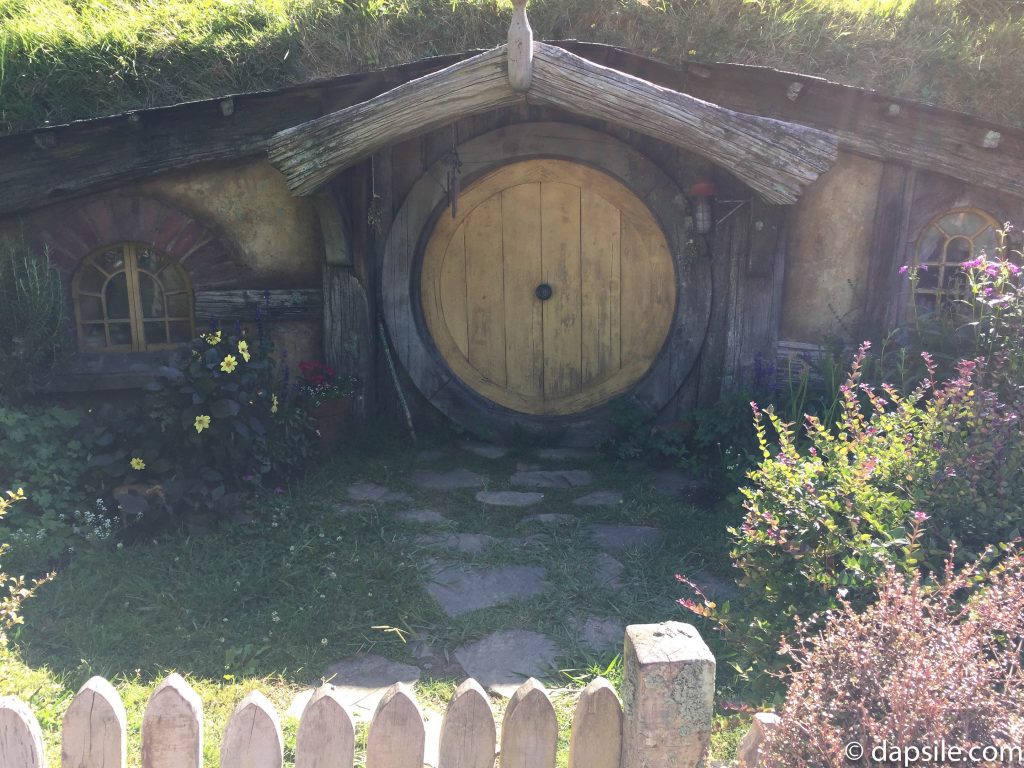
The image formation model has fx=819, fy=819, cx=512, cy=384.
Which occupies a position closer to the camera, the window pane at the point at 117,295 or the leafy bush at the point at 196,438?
the leafy bush at the point at 196,438

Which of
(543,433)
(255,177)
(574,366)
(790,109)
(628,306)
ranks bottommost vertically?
(543,433)

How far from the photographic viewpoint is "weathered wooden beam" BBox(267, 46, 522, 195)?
436 cm

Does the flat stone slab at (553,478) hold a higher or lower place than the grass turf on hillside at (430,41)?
lower

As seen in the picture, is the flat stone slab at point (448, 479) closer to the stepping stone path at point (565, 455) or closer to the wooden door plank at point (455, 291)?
the stepping stone path at point (565, 455)

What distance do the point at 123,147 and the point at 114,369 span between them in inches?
55.4

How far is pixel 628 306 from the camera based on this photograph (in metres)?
5.89

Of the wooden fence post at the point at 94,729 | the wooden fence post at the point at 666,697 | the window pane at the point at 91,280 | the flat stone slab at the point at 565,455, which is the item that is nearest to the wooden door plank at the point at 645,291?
the flat stone slab at the point at 565,455

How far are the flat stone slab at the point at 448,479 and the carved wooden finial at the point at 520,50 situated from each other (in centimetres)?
235

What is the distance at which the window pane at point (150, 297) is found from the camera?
548 cm

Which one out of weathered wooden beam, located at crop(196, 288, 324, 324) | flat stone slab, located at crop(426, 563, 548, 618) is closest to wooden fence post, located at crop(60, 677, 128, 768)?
flat stone slab, located at crop(426, 563, 548, 618)

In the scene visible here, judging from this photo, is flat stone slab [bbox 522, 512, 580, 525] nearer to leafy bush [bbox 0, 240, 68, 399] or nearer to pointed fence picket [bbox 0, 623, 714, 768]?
pointed fence picket [bbox 0, 623, 714, 768]

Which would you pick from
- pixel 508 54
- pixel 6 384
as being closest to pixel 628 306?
pixel 508 54

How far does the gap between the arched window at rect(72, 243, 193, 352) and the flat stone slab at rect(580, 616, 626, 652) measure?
3.58m

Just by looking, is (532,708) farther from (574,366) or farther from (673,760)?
(574,366)
